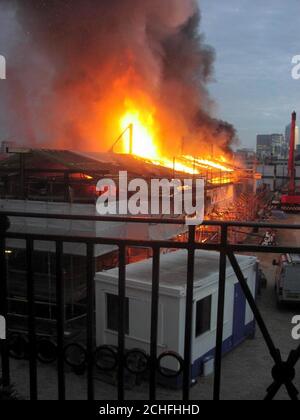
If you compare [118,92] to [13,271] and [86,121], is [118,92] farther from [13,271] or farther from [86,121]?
[13,271]

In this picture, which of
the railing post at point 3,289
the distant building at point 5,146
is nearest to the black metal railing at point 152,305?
the railing post at point 3,289

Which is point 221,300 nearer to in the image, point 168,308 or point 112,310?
point 168,308

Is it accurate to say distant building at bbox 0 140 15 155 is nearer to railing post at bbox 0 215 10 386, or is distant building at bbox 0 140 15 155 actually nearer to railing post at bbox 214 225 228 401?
railing post at bbox 0 215 10 386

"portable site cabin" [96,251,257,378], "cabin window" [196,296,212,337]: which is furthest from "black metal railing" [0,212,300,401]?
"cabin window" [196,296,212,337]

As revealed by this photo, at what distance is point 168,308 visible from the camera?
6.81 metres

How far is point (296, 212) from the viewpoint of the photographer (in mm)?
34375

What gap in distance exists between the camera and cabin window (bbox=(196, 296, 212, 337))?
23.0 ft

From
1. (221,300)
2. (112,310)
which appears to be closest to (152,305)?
(221,300)

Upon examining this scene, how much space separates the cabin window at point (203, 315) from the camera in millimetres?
6996

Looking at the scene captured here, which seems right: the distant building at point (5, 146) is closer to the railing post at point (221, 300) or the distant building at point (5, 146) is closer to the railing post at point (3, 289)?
the railing post at point (3, 289)

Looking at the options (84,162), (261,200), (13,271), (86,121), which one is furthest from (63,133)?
(13,271)

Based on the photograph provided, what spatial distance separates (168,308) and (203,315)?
0.70m

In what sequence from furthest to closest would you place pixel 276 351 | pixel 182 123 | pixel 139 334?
pixel 182 123, pixel 139 334, pixel 276 351
